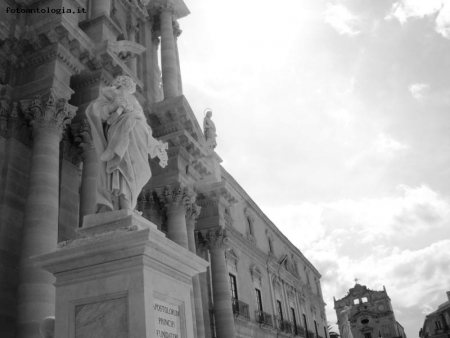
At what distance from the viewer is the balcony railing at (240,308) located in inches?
851

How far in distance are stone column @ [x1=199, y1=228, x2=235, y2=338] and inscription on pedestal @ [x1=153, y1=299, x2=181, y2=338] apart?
1255 centimetres

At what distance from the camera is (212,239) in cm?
1714

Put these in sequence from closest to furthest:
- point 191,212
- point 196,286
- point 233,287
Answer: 1. point 196,286
2. point 191,212
3. point 233,287

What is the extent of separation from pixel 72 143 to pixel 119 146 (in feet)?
21.6

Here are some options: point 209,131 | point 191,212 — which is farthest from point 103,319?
point 209,131

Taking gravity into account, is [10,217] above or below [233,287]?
below

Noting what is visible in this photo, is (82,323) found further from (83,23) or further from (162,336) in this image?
(83,23)

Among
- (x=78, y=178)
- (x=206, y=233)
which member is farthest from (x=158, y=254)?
(x=206, y=233)

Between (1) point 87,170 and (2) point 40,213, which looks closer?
(2) point 40,213

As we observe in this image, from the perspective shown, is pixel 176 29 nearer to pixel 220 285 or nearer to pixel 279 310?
pixel 220 285

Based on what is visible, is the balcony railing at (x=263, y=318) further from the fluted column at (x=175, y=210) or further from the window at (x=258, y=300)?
the fluted column at (x=175, y=210)

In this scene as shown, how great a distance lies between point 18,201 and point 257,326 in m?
18.1

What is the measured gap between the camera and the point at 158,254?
3771 millimetres

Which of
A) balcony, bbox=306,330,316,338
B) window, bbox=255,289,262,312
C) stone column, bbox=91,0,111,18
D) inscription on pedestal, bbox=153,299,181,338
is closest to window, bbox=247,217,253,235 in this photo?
window, bbox=255,289,262,312
